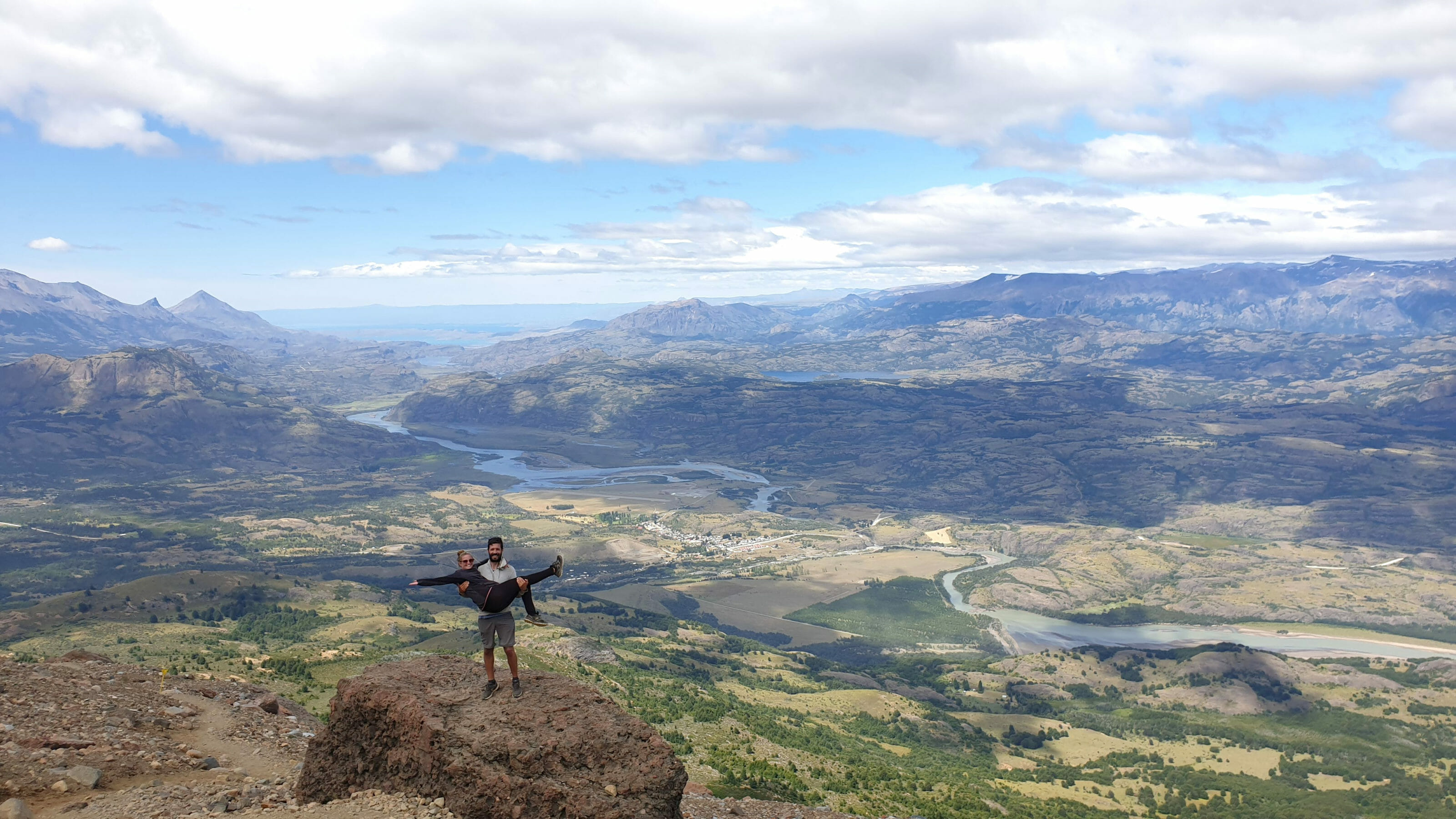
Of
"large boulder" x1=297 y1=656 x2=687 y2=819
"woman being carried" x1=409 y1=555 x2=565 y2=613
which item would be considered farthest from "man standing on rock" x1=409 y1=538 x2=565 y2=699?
"large boulder" x1=297 y1=656 x2=687 y2=819

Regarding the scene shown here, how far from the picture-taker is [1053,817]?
8738 cm

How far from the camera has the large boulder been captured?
66.2 ft

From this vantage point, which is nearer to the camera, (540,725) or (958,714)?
(540,725)

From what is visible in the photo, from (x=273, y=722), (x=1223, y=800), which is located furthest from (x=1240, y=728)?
(x=273, y=722)

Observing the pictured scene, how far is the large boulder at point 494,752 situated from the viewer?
20172mm

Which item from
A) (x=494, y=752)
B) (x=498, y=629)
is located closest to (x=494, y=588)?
(x=498, y=629)

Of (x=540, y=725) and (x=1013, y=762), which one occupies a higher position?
(x=540, y=725)

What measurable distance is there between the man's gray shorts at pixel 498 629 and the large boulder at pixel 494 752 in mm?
1920

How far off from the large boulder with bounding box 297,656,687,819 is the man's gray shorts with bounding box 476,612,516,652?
1920mm

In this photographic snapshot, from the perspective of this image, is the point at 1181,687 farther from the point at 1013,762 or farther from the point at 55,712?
the point at 55,712

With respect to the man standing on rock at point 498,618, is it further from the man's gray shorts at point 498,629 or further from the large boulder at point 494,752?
the large boulder at point 494,752

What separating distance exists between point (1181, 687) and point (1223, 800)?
79.2 meters

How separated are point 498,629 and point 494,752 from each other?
9.94ft

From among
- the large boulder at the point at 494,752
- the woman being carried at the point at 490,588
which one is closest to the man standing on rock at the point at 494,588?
the woman being carried at the point at 490,588
